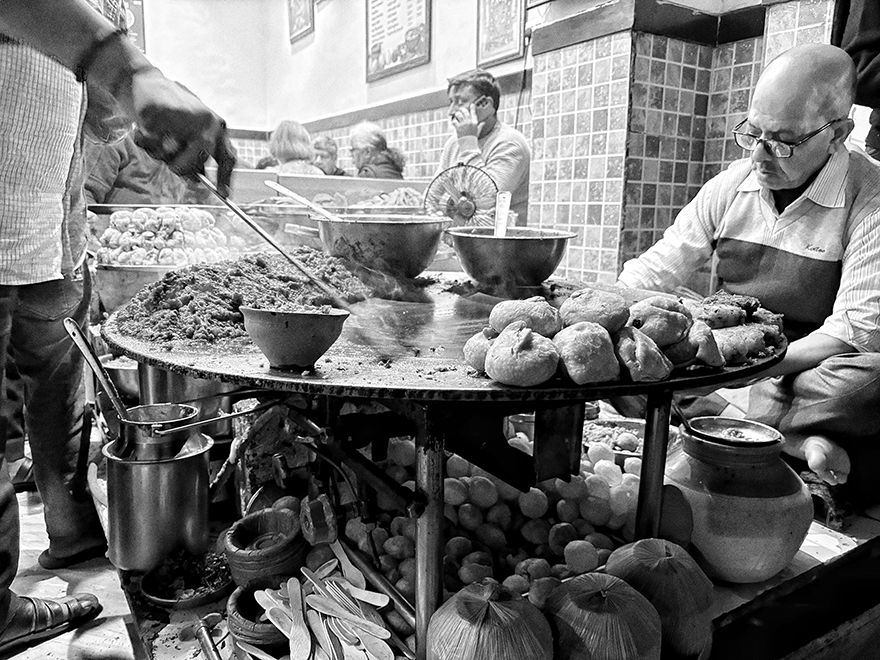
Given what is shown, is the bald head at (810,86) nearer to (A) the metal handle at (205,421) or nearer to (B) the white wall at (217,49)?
(A) the metal handle at (205,421)

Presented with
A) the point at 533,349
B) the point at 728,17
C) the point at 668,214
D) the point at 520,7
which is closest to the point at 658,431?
the point at 533,349

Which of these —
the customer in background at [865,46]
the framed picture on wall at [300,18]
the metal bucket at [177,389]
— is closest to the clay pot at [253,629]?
the metal bucket at [177,389]

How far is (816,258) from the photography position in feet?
7.03

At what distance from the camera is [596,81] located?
3668 mm

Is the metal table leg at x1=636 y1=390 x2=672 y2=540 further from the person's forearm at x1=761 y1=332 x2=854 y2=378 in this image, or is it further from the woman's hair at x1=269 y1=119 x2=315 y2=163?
the woman's hair at x1=269 y1=119 x2=315 y2=163

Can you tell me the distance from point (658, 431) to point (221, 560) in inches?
47.7

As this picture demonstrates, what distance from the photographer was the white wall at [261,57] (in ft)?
27.3

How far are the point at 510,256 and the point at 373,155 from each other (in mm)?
4362

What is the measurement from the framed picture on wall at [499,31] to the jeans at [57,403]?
378 cm

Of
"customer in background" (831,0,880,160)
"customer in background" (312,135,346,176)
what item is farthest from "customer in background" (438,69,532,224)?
"customer in background" (831,0,880,160)

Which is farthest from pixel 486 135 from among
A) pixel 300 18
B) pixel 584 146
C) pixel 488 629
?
pixel 300 18

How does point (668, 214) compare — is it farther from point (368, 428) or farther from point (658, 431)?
point (368, 428)

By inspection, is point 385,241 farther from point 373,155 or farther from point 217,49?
point 217,49

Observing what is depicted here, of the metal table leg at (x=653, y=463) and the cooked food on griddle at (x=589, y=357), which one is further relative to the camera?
the metal table leg at (x=653, y=463)
